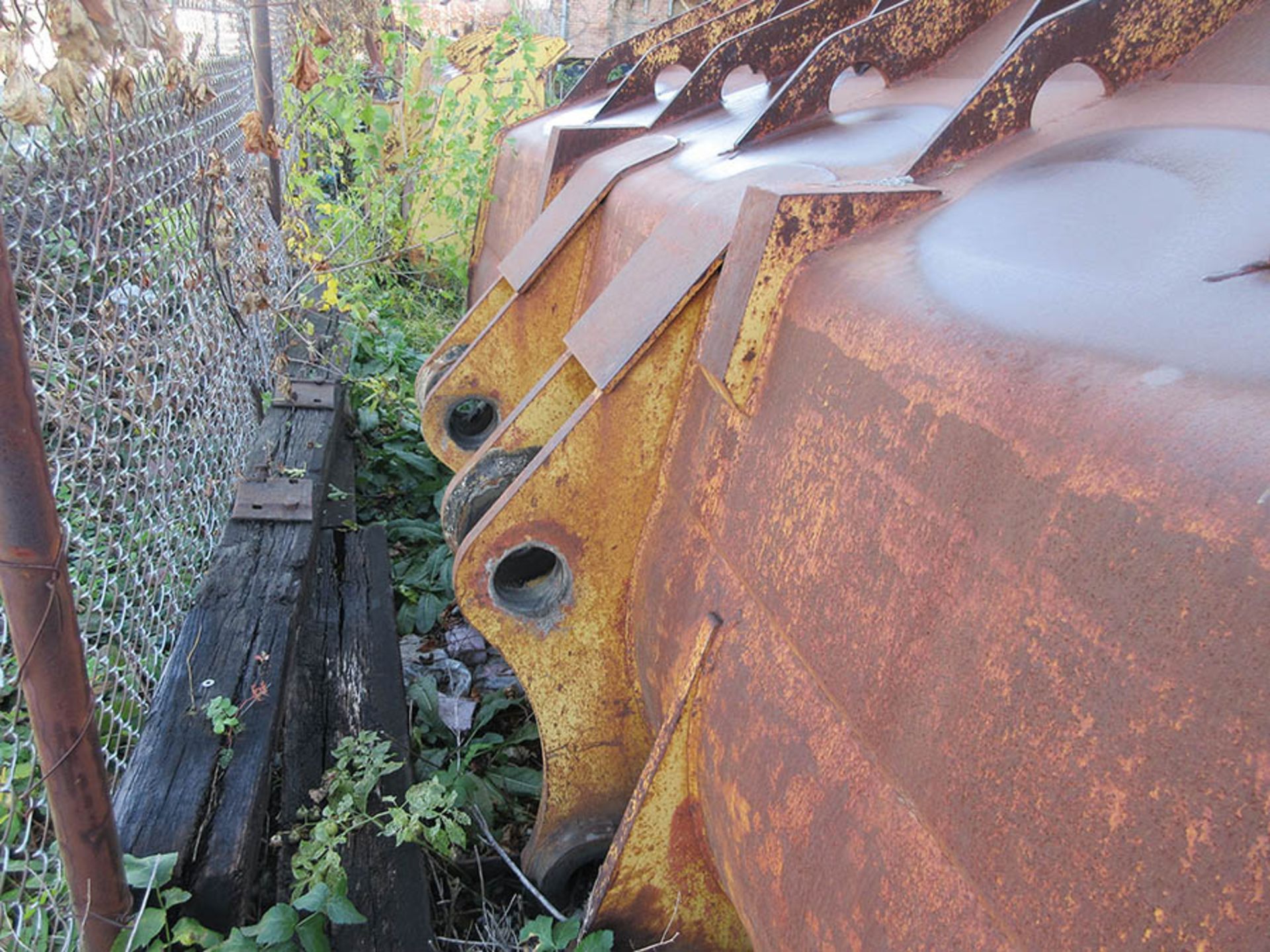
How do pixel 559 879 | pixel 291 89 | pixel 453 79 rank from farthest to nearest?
1. pixel 453 79
2. pixel 291 89
3. pixel 559 879

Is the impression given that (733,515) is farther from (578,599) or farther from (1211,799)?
(1211,799)

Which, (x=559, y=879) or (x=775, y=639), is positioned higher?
(x=775, y=639)

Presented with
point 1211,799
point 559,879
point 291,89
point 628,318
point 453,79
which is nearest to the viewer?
point 1211,799

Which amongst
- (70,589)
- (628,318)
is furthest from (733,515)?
(70,589)

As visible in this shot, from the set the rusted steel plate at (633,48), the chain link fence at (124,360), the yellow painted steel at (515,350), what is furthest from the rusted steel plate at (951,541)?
the rusted steel plate at (633,48)

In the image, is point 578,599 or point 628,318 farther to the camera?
point 578,599

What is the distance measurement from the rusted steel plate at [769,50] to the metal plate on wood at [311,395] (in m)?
1.82

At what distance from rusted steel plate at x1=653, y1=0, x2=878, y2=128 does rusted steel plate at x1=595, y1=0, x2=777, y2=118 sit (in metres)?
0.69

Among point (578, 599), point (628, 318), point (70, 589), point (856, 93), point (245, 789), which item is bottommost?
point (245, 789)

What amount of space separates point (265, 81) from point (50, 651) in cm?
368

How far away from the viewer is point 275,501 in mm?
3033

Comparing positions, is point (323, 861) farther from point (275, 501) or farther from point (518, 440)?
point (275, 501)

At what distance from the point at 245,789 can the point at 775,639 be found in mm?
1286

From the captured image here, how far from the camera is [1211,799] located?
0.66 metres
